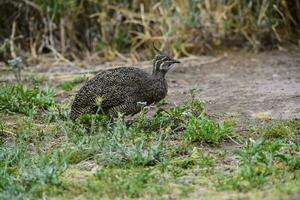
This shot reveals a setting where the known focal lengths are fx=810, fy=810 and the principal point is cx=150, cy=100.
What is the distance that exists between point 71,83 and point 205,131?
323cm

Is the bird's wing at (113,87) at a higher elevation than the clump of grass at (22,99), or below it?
higher

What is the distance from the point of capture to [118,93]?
24.1 ft

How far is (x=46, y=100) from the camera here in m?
8.23

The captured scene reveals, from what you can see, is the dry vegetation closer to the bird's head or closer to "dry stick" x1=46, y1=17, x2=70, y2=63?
"dry stick" x1=46, y1=17, x2=70, y2=63

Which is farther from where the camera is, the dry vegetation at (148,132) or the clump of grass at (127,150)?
the clump of grass at (127,150)

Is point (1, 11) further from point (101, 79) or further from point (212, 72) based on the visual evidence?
point (101, 79)

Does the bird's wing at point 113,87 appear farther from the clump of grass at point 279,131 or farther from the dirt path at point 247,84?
the clump of grass at point 279,131

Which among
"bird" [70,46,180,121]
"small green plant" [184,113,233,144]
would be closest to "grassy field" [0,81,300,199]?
"small green plant" [184,113,233,144]

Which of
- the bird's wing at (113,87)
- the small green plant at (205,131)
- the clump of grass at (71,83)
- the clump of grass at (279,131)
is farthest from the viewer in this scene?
the clump of grass at (71,83)

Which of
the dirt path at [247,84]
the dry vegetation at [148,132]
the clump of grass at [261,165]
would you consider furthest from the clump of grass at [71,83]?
the clump of grass at [261,165]

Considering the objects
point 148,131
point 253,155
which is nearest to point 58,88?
point 148,131

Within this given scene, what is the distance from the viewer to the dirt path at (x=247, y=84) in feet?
26.8

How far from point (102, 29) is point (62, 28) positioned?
599 mm

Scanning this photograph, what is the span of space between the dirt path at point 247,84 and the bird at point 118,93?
866mm
